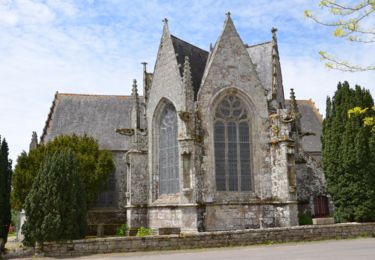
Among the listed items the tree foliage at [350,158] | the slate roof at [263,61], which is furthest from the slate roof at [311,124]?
the tree foliage at [350,158]

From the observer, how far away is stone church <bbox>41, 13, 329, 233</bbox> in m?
17.0

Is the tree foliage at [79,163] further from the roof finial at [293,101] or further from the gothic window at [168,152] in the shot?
the roof finial at [293,101]

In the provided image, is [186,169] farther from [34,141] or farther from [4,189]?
[34,141]

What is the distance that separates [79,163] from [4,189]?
4159mm

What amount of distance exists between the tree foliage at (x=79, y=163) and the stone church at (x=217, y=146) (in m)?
3.54

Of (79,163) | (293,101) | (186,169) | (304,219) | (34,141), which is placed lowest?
(304,219)

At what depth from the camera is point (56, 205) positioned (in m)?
14.3

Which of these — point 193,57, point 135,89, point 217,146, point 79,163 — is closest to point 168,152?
point 217,146

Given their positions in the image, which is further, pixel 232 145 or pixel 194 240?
pixel 232 145

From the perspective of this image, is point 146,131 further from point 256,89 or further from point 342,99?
point 342,99

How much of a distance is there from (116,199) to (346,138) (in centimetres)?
1534

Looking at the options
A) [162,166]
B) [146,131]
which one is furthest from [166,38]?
[162,166]

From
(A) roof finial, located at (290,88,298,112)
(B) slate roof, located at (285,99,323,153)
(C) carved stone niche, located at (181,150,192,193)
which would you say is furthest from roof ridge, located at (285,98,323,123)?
(C) carved stone niche, located at (181,150,192,193)

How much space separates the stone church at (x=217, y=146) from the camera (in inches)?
671
